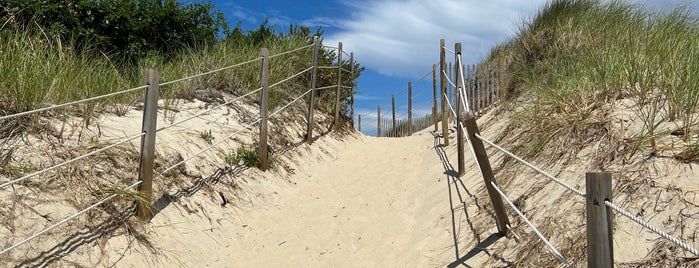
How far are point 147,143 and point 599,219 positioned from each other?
3.41m

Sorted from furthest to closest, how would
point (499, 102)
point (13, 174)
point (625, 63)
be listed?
point (499, 102), point (625, 63), point (13, 174)

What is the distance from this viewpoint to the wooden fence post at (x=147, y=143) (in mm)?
4359

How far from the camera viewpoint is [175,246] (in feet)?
14.6

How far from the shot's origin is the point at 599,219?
220cm

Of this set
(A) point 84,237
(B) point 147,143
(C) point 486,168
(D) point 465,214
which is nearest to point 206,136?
(B) point 147,143

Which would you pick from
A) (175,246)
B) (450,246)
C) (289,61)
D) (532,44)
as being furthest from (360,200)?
(532,44)

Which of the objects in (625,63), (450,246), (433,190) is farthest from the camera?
(433,190)

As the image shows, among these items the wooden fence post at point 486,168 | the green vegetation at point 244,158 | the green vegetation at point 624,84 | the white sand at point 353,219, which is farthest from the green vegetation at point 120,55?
the green vegetation at point 624,84

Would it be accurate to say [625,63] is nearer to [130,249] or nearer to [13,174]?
[130,249]

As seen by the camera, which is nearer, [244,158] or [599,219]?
[599,219]

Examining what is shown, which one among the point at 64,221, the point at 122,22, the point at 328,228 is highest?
the point at 122,22

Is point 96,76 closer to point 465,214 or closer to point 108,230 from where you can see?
point 108,230

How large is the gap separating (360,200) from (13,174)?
11.2 ft

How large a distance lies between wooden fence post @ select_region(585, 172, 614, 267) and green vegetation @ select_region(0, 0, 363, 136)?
4110 millimetres
